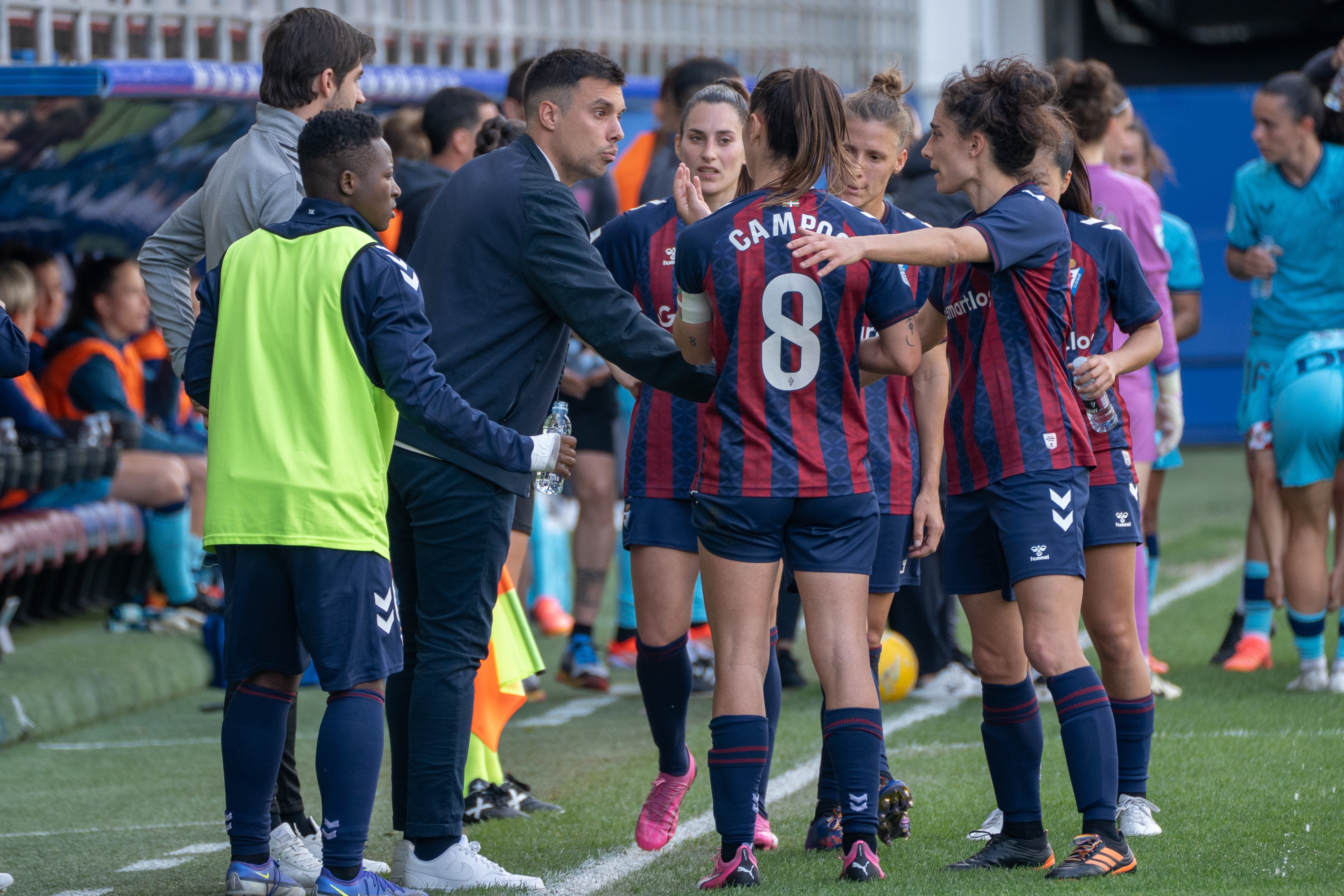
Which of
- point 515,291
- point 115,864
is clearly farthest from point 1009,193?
point 115,864

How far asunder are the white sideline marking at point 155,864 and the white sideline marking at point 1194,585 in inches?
187

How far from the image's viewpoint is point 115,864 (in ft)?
14.7

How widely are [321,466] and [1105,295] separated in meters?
2.04

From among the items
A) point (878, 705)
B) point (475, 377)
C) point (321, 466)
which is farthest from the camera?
point (475, 377)

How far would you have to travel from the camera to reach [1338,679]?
6.48m

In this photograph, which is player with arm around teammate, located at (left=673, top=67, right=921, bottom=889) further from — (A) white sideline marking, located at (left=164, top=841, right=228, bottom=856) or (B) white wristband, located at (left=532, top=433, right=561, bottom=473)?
(A) white sideline marking, located at (left=164, top=841, right=228, bottom=856)

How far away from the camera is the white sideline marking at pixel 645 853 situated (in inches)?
161

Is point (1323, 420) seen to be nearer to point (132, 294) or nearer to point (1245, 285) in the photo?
point (132, 294)

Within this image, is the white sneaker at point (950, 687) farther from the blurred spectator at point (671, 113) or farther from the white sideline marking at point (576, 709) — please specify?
the blurred spectator at point (671, 113)

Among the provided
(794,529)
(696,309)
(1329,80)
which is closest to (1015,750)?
(794,529)

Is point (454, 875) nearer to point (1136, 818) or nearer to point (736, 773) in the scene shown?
point (736, 773)

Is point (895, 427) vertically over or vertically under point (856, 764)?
over

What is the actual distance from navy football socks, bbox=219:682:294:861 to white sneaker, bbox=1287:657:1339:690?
4.14 metres

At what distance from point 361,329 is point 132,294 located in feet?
17.6
